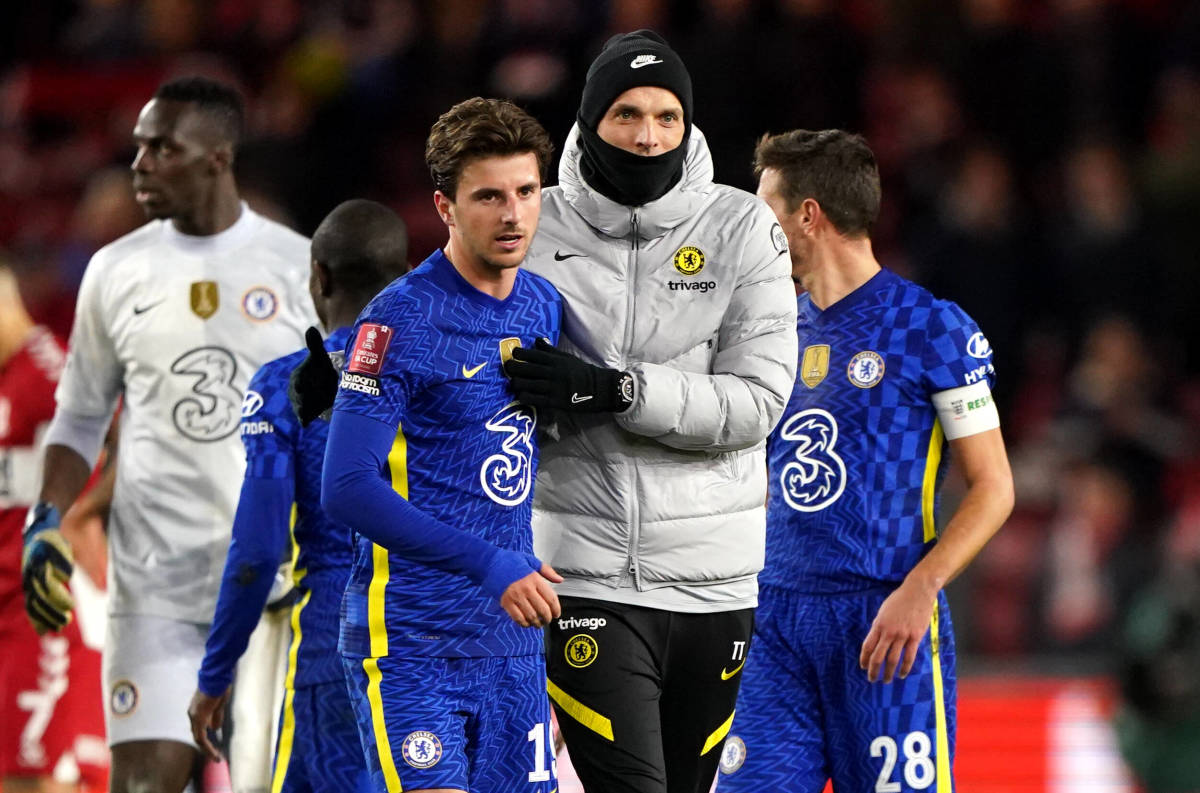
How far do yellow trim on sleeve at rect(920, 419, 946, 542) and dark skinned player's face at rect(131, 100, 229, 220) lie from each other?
2.72 m

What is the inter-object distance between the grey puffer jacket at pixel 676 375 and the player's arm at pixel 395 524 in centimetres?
47

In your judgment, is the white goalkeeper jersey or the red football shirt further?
the red football shirt

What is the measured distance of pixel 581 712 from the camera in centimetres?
446

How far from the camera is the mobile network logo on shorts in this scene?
14.7 ft

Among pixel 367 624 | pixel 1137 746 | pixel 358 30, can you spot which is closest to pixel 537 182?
pixel 367 624

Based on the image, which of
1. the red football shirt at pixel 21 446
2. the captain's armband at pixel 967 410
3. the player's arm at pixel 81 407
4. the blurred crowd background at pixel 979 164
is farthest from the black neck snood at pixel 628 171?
the blurred crowd background at pixel 979 164

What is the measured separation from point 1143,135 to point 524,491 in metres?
8.61

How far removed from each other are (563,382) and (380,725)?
0.89 meters

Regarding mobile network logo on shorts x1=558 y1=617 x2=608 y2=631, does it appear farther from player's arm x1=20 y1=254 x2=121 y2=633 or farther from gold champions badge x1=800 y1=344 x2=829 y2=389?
player's arm x1=20 y1=254 x2=121 y2=633

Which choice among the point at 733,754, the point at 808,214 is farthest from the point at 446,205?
the point at 733,754

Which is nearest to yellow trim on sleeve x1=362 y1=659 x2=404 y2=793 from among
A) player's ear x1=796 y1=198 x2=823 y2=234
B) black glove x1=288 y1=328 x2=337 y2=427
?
black glove x1=288 y1=328 x2=337 y2=427

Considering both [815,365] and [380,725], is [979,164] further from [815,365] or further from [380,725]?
[380,725]

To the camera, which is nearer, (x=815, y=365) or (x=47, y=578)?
(x=815, y=365)

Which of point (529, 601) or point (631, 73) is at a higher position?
point (631, 73)
